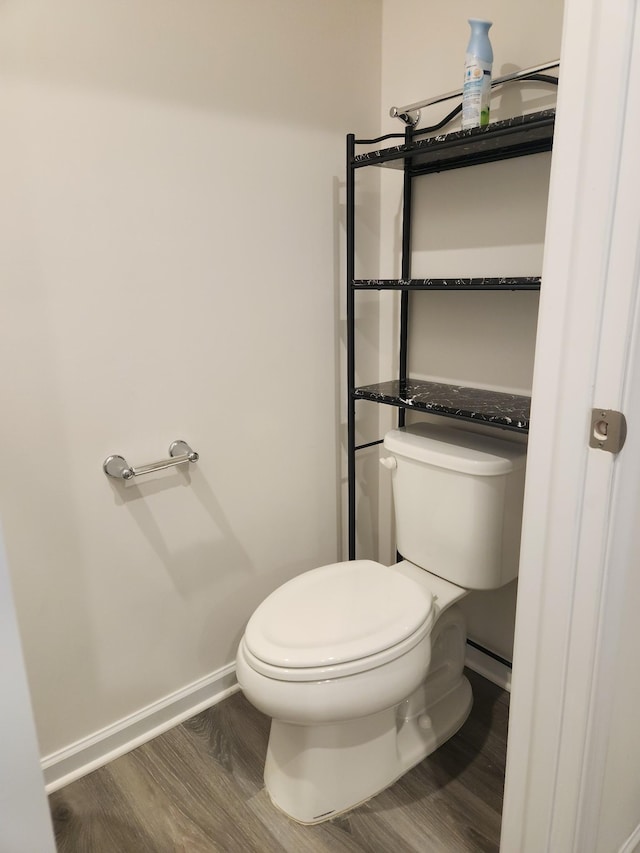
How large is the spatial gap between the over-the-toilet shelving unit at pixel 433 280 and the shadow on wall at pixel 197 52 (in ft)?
0.78

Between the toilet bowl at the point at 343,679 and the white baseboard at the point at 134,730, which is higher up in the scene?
the toilet bowl at the point at 343,679

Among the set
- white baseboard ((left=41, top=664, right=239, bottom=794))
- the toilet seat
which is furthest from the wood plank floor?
the toilet seat

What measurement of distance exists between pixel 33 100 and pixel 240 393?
0.84 metres

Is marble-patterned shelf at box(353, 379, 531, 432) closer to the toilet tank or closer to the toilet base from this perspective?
the toilet tank

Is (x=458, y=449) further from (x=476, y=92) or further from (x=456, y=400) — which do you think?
(x=476, y=92)

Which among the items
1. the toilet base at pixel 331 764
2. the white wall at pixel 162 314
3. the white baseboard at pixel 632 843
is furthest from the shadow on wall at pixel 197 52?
the white baseboard at pixel 632 843

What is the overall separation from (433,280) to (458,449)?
1.49ft

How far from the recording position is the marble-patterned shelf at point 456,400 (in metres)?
1.46

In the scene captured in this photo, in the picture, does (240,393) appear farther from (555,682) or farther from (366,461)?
A: (555,682)

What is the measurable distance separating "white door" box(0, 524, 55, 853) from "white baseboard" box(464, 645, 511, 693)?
1.49 metres

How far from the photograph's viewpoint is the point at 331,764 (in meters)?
1.44

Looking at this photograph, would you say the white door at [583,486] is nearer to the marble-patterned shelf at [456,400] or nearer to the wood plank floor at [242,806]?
the wood plank floor at [242,806]

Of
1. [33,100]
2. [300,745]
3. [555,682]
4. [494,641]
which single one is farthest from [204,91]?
[494,641]

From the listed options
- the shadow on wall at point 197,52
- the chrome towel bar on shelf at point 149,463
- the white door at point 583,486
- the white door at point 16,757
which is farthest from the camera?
the chrome towel bar on shelf at point 149,463
